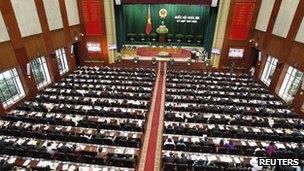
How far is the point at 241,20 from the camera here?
27531 millimetres

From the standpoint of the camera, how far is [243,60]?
29.5 m

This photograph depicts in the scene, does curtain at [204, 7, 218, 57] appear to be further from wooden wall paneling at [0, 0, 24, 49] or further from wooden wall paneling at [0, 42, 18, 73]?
wooden wall paneling at [0, 42, 18, 73]

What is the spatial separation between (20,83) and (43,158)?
1097 cm

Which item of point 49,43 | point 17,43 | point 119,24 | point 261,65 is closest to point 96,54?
point 119,24

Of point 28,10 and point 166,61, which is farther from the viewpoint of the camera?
point 166,61

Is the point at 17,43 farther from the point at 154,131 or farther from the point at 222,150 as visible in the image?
the point at 222,150

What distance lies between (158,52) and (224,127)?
75.6 ft

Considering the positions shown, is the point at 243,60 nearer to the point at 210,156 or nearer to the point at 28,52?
the point at 210,156

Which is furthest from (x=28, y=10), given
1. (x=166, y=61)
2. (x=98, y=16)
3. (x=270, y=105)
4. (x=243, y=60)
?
(x=243, y=60)

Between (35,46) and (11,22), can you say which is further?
(35,46)

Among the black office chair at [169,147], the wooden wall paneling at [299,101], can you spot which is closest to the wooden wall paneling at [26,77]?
the black office chair at [169,147]

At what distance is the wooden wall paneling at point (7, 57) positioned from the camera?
17.1m

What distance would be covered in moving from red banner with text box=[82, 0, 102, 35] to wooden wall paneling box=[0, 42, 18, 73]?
12870mm

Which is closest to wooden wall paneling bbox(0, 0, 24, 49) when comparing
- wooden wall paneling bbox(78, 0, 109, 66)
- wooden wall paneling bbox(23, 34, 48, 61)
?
wooden wall paneling bbox(23, 34, 48, 61)
